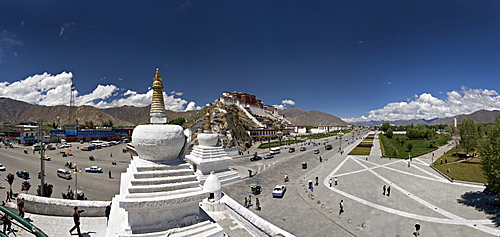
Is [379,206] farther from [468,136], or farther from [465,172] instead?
[468,136]

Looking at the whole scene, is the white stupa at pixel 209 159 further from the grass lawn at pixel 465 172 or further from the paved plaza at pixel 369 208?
the grass lawn at pixel 465 172

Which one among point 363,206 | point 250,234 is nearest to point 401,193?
point 363,206

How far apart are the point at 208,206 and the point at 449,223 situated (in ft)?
47.2

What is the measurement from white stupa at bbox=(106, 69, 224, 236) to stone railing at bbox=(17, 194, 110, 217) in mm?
3601

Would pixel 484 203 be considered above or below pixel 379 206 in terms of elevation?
above

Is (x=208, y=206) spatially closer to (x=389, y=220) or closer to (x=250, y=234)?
(x=250, y=234)

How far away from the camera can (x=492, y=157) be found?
46.5 feet

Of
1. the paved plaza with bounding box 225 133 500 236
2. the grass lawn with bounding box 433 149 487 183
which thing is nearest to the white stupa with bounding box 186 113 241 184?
the paved plaza with bounding box 225 133 500 236

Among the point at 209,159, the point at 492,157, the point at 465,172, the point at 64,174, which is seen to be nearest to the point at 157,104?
the point at 209,159

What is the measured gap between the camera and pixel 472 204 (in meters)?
16.3

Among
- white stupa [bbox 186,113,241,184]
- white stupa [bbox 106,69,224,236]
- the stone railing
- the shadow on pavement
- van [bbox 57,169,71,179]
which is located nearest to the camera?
white stupa [bbox 106,69,224,236]

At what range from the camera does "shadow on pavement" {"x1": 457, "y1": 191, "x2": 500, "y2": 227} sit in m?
14.3

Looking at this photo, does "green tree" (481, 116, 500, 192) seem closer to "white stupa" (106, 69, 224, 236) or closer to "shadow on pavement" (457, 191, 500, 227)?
"shadow on pavement" (457, 191, 500, 227)

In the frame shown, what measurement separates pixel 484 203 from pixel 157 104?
75.0 feet
